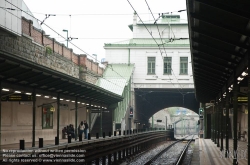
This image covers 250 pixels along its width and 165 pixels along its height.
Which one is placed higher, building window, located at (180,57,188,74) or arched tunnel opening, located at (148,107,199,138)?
building window, located at (180,57,188,74)

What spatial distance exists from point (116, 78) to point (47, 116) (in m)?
25.2

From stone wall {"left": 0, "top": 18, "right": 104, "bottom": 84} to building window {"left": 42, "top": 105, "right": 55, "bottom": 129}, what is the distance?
11.1 ft

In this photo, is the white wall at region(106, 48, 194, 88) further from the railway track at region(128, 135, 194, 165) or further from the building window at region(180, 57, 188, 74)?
the railway track at region(128, 135, 194, 165)

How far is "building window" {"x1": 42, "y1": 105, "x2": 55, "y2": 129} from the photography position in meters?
30.6

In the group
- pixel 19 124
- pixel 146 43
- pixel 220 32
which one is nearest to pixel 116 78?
pixel 146 43

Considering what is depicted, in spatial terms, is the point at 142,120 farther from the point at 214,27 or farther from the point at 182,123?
the point at 214,27

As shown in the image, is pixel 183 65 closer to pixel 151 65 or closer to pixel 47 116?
pixel 151 65

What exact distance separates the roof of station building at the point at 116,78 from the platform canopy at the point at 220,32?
35544 mm

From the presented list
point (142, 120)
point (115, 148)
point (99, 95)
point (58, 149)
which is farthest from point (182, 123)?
point (58, 149)

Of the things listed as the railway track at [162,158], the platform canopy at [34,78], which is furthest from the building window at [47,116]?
the railway track at [162,158]

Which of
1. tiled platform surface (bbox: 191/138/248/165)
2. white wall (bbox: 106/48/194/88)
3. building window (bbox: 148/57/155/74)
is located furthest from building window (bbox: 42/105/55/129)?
building window (bbox: 148/57/155/74)

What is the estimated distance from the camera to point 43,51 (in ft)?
115

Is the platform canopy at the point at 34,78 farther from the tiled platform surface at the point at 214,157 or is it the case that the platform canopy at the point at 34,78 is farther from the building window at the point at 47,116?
the tiled platform surface at the point at 214,157

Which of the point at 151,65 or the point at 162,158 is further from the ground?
the point at 151,65
